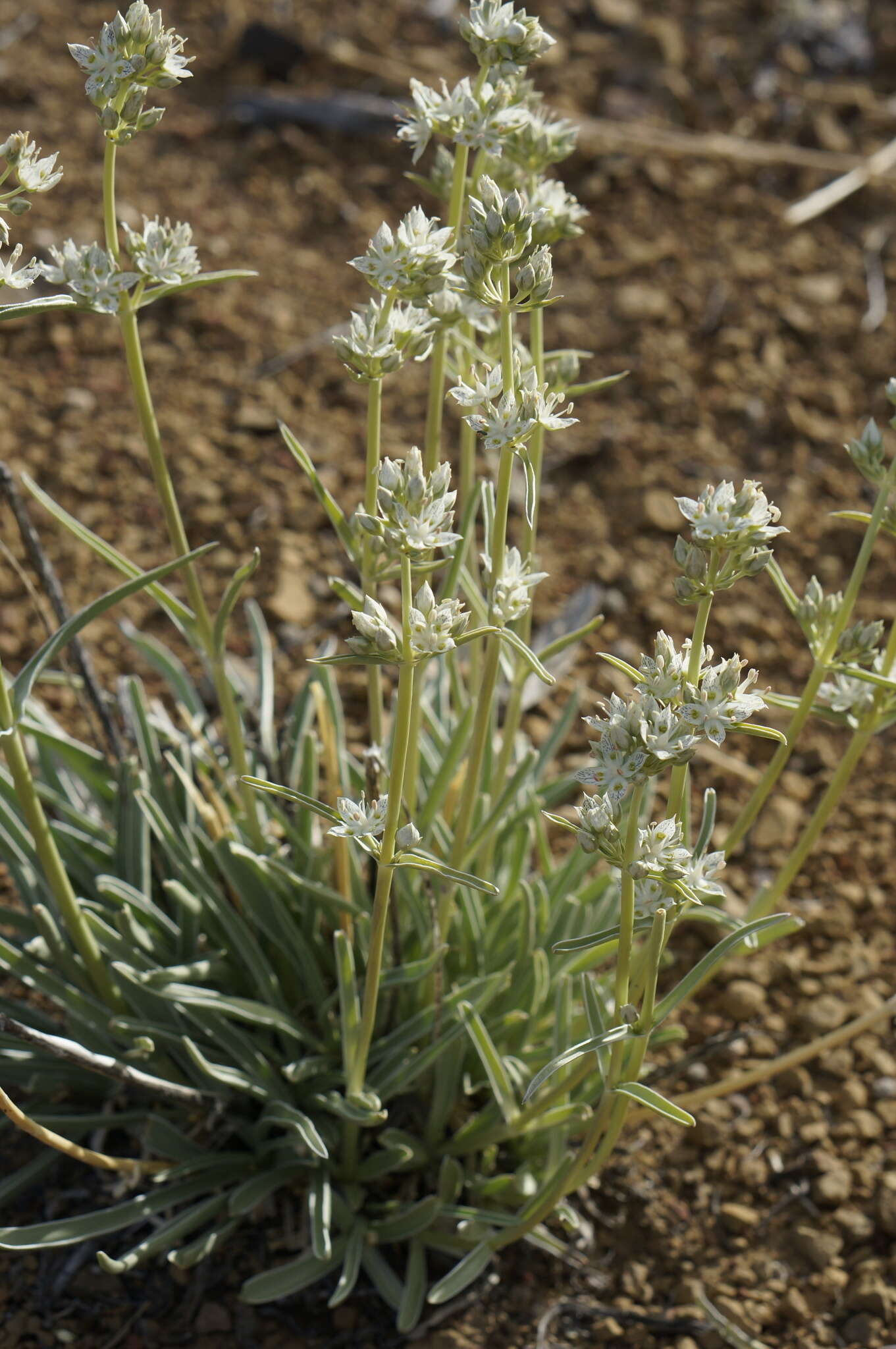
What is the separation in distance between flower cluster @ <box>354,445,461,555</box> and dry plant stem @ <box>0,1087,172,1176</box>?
3.86 feet

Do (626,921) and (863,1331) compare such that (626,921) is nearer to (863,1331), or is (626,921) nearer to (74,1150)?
(74,1150)

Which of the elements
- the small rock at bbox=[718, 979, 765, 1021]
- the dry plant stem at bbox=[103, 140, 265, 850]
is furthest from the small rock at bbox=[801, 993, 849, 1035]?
the dry plant stem at bbox=[103, 140, 265, 850]

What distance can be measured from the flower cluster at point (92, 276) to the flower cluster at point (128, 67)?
0.20 meters

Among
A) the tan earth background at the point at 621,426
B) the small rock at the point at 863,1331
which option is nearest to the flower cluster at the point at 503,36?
the tan earth background at the point at 621,426

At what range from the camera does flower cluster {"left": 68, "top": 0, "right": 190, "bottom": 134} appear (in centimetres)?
210

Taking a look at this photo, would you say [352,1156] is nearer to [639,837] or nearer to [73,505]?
[639,837]

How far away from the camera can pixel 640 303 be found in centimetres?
563

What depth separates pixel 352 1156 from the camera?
2.93m

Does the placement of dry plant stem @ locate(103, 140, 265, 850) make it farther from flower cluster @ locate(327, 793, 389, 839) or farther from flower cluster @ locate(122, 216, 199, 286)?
flower cluster @ locate(327, 793, 389, 839)

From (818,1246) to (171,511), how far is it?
2349mm

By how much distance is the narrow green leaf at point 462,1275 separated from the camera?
267cm

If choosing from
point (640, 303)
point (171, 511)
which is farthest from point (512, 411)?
point (640, 303)

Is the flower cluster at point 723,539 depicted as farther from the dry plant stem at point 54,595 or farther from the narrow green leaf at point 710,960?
the dry plant stem at point 54,595

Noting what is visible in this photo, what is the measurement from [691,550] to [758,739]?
2565 mm
